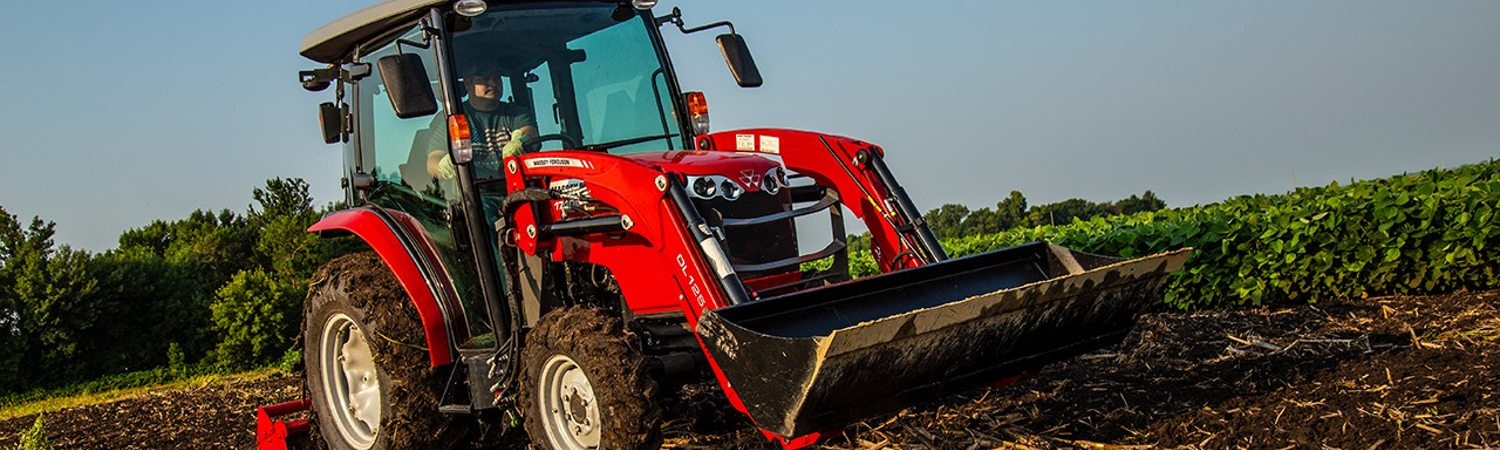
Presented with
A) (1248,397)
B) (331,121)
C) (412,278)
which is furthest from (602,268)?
(1248,397)

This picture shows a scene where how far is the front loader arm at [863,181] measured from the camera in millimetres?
5277

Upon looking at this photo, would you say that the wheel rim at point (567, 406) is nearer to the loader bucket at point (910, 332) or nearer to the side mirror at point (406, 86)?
the loader bucket at point (910, 332)

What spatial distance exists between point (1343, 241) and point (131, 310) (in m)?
20.0

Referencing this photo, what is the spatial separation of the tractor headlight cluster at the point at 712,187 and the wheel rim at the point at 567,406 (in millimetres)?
823

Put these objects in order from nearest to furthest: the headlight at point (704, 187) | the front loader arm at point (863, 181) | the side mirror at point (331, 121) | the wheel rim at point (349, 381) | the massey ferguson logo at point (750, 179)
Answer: the headlight at point (704, 187) < the massey ferguson logo at point (750, 179) < the front loader arm at point (863, 181) < the wheel rim at point (349, 381) < the side mirror at point (331, 121)

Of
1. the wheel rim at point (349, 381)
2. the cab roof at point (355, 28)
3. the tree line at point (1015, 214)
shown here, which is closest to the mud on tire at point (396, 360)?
the wheel rim at point (349, 381)

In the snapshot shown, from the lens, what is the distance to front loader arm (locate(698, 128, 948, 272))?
528 cm

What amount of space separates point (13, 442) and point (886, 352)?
358 inches

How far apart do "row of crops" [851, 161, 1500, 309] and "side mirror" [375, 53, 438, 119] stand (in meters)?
7.04

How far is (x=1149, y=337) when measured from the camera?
751cm

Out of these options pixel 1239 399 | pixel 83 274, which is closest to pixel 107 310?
pixel 83 274

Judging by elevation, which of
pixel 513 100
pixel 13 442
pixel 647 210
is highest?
pixel 513 100

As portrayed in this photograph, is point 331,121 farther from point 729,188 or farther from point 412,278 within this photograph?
point 729,188

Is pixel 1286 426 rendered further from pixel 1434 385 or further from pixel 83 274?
pixel 83 274
